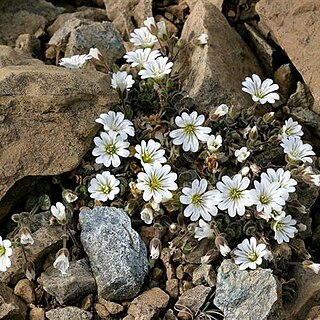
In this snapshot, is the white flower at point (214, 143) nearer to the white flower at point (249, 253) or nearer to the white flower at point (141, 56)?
the white flower at point (249, 253)

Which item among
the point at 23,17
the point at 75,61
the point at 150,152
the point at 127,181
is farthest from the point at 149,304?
the point at 23,17

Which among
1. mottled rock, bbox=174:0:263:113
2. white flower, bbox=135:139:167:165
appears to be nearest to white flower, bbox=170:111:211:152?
white flower, bbox=135:139:167:165

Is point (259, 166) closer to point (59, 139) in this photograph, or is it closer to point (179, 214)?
point (179, 214)

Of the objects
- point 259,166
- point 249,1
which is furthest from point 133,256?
point 249,1

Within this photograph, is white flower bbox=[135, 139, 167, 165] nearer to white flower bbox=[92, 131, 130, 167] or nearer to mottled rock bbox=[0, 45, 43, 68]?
white flower bbox=[92, 131, 130, 167]

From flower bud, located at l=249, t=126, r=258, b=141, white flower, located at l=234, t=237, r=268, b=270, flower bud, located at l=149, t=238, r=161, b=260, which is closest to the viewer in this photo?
white flower, located at l=234, t=237, r=268, b=270
